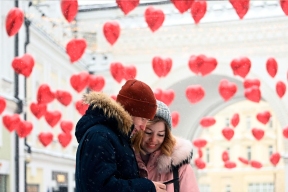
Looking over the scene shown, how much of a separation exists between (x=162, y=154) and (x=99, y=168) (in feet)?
2.48

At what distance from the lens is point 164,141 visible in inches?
132

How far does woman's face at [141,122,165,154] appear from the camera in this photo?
10.7 ft

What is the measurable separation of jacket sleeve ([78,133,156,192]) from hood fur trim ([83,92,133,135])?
0.39 ft

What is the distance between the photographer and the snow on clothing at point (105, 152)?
8.52 feet

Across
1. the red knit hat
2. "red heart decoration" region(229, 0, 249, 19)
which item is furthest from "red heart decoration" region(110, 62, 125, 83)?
the red knit hat

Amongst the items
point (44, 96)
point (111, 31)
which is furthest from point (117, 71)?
point (44, 96)

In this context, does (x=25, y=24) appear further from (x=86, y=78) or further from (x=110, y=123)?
(x=110, y=123)

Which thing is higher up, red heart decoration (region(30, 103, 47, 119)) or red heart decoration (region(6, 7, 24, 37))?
red heart decoration (region(6, 7, 24, 37))

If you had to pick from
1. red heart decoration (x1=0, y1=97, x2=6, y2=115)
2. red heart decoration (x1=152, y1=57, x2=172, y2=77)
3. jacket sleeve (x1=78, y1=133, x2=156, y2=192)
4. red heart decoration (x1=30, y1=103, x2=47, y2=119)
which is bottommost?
jacket sleeve (x1=78, y1=133, x2=156, y2=192)

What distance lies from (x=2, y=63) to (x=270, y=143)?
26.4 meters

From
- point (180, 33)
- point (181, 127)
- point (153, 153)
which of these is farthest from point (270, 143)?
point (153, 153)

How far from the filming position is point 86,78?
45.8 feet

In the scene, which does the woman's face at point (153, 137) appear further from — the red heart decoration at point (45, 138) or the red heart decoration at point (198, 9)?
the red heart decoration at point (45, 138)

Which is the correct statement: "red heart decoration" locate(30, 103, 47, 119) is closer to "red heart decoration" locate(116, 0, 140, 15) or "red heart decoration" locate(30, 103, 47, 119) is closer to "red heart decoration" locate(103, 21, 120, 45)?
"red heart decoration" locate(103, 21, 120, 45)
